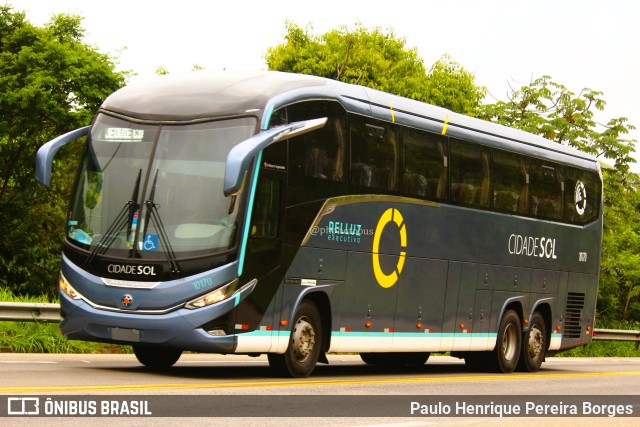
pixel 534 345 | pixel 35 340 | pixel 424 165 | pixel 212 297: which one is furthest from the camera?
pixel 534 345

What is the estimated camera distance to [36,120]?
1378 inches

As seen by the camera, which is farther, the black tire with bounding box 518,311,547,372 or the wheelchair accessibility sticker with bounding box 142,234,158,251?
the black tire with bounding box 518,311,547,372

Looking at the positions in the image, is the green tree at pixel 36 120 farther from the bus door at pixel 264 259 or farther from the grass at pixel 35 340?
the bus door at pixel 264 259

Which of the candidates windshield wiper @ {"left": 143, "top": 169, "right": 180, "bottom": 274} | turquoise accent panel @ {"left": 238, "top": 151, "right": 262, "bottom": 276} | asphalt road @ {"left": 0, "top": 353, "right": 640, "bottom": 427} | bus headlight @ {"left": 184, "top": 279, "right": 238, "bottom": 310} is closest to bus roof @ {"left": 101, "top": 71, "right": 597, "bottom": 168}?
turquoise accent panel @ {"left": 238, "top": 151, "right": 262, "bottom": 276}

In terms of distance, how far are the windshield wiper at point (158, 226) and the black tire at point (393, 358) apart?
7699mm

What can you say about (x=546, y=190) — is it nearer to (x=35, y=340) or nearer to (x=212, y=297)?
(x=35, y=340)

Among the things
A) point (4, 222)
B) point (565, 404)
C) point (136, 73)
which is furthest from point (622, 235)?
point (565, 404)

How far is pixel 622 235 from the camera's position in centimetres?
4334

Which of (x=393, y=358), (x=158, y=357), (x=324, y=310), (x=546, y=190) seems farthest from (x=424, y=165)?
(x=158, y=357)

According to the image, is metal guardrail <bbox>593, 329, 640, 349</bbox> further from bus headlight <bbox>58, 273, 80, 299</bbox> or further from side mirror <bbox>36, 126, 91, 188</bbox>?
side mirror <bbox>36, 126, 91, 188</bbox>

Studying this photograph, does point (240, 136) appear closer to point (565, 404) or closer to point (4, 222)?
point (565, 404)

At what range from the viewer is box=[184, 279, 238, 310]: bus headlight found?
45.8 feet

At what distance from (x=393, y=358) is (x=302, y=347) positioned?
627cm

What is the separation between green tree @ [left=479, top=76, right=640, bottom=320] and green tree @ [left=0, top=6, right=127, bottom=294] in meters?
13.5
